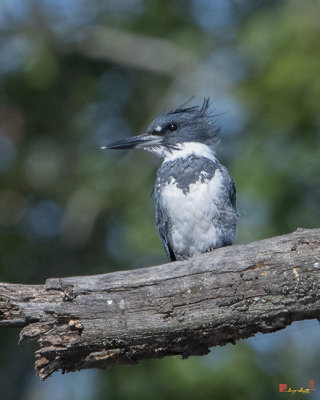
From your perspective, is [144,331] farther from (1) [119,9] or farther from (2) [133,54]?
(1) [119,9]

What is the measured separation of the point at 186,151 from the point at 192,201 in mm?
620

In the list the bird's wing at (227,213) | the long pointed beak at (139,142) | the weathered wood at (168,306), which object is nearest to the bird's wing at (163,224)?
the bird's wing at (227,213)

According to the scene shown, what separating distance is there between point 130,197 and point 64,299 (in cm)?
354

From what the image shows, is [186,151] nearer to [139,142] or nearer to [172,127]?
[172,127]

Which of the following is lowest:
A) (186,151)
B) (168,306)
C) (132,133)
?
(168,306)

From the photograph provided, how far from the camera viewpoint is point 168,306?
373 centimetres

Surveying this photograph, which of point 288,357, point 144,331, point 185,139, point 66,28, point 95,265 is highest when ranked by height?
point 66,28

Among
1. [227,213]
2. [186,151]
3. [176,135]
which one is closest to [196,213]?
[227,213]

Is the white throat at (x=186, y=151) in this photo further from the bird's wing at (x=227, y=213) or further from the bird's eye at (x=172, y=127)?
the bird's wing at (x=227, y=213)

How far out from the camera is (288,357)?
7199 mm

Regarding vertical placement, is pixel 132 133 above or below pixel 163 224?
above

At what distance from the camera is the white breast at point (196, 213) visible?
186 inches

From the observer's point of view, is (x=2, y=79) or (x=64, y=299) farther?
(x=2, y=79)

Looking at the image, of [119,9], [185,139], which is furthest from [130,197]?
[119,9]
